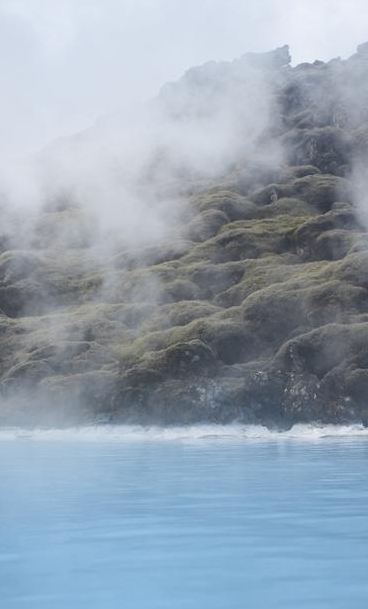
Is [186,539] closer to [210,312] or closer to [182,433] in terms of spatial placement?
[182,433]

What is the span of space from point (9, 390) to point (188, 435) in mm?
27949

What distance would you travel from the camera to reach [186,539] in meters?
17.8

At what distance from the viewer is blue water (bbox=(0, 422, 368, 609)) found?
13.5 metres

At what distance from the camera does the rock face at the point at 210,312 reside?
3189 inches

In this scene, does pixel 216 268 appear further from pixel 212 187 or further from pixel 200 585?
pixel 200 585

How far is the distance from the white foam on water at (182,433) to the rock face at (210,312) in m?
1.69

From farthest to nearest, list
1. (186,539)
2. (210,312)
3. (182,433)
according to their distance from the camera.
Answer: (210,312)
(182,433)
(186,539)

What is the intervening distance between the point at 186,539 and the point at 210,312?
88245 millimetres

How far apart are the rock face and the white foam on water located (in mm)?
1692

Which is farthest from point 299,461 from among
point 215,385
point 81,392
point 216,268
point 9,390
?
point 216,268

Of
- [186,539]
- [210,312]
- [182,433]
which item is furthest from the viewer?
[210,312]

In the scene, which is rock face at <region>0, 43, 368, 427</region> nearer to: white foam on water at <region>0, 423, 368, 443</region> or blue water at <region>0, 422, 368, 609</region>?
white foam on water at <region>0, 423, 368, 443</region>

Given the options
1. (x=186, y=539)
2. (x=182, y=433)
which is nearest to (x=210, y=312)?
(x=182, y=433)

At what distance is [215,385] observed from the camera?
270 ft
